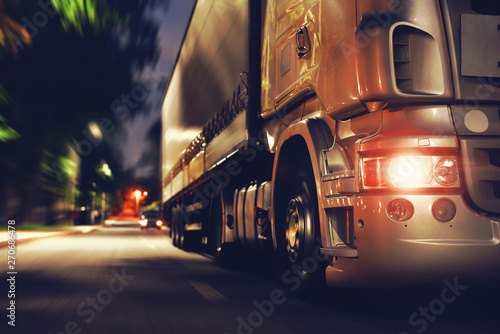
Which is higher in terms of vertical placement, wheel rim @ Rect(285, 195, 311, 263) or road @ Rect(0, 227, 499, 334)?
wheel rim @ Rect(285, 195, 311, 263)

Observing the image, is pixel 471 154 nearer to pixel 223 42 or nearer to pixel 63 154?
pixel 223 42

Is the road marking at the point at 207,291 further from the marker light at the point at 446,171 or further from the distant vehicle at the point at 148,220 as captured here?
the distant vehicle at the point at 148,220

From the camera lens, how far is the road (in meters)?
5.02

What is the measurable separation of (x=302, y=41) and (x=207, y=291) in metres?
3.14

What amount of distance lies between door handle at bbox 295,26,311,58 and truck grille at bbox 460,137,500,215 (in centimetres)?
177

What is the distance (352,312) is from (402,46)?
94.0 inches

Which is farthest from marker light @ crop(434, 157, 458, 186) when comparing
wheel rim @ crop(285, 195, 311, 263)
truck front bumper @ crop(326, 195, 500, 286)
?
wheel rim @ crop(285, 195, 311, 263)

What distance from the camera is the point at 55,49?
82.0 feet

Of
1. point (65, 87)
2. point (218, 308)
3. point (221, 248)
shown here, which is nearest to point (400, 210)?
point (218, 308)

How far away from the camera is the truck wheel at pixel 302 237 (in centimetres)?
566

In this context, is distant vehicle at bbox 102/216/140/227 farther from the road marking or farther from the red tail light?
the red tail light

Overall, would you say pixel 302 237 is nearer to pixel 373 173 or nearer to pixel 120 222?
pixel 373 173

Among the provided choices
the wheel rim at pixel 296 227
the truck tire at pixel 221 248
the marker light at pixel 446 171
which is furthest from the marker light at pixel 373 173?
the truck tire at pixel 221 248

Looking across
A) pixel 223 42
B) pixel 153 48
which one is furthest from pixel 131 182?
pixel 223 42
